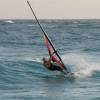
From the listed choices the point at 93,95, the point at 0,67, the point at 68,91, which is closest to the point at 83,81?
the point at 68,91

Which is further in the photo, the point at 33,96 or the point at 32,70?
the point at 32,70

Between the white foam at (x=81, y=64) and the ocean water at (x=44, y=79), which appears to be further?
the white foam at (x=81, y=64)

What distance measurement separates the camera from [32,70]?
38.2m

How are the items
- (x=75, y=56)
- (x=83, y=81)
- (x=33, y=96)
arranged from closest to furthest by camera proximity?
(x=33, y=96) → (x=83, y=81) → (x=75, y=56)

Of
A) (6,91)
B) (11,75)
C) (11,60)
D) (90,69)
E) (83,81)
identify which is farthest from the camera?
(11,60)

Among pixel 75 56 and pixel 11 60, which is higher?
pixel 11 60

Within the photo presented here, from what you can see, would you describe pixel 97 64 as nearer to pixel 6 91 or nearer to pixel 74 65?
pixel 74 65

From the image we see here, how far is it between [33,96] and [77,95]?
2.29 meters

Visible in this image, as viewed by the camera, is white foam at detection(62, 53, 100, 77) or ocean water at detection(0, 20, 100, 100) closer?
ocean water at detection(0, 20, 100, 100)

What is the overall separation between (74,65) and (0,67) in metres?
6.05

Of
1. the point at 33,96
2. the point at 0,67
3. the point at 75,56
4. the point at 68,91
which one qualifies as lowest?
the point at 75,56

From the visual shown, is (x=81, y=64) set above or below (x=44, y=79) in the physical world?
below

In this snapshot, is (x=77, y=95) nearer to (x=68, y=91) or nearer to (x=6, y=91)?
(x=68, y=91)

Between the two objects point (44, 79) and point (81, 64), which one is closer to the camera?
point (44, 79)
